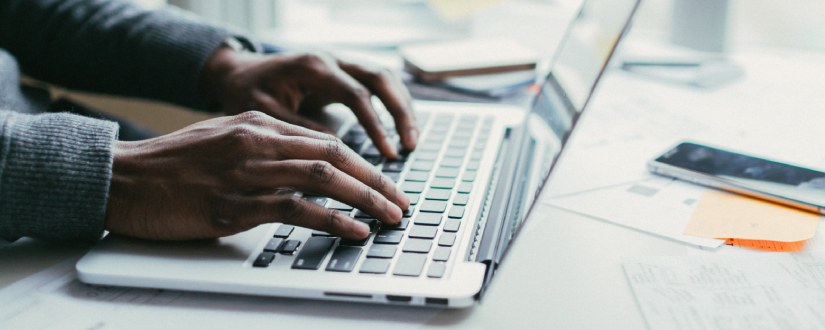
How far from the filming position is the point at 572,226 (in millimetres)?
514

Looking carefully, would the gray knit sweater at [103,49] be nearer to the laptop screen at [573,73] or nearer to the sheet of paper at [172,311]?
the sheet of paper at [172,311]

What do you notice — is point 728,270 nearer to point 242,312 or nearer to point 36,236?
point 242,312

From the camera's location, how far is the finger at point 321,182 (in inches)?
17.6

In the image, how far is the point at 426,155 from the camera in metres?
0.62

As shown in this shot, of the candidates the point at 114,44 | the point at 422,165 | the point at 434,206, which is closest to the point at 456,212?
the point at 434,206

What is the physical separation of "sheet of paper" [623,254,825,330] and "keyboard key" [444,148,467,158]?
0.74 ft

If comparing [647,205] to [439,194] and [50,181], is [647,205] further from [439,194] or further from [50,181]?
[50,181]

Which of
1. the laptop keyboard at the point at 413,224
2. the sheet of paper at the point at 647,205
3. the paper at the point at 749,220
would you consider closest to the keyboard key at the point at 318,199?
the laptop keyboard at the point at 413,224

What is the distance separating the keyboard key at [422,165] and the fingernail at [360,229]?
17 cm

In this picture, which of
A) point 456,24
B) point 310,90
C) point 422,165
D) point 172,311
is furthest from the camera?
point 456,24

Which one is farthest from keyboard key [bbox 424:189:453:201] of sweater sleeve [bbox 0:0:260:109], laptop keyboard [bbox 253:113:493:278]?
sweater sleeve [bbox 0:0:260:109]

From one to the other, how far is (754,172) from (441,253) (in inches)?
14.4

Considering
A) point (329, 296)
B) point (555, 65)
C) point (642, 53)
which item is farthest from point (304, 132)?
point (642, 53)

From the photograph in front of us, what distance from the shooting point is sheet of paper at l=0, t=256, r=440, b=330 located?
0.37 m
